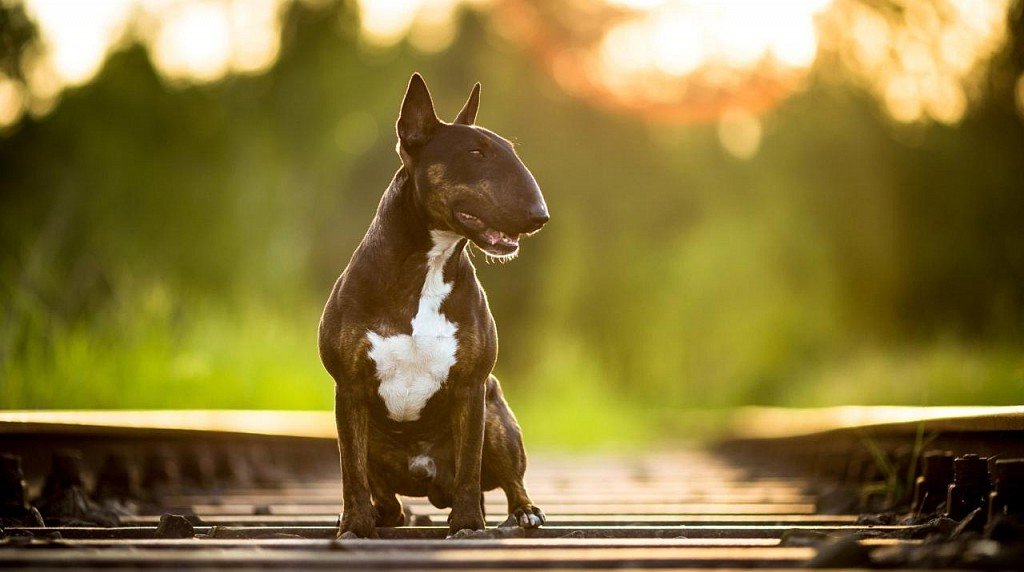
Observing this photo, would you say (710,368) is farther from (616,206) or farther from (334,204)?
(334,204)

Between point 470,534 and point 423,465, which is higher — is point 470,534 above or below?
below

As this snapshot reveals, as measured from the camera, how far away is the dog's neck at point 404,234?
4.01 m

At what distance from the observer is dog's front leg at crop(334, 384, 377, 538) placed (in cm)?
383

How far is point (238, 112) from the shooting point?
2266cm

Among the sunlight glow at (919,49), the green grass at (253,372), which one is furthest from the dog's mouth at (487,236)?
the sunlight glow at (919,49)

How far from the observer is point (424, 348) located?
3.98 metres

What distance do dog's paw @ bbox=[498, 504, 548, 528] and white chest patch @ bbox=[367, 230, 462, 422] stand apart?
509 millimetres

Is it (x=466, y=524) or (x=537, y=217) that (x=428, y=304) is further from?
(x=466, y=524)

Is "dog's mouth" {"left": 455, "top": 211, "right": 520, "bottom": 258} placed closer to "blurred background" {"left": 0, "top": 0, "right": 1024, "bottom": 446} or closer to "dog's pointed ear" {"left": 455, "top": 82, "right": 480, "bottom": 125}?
"dog's pointed ear" {"left": 455, "top": 82, "right": 480, "bottom": 125}

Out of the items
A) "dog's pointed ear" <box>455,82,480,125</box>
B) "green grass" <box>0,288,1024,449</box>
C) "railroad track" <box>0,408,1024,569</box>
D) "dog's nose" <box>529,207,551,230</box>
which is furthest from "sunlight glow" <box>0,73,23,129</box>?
"dog's nose" <box>529,207,551,230</box>

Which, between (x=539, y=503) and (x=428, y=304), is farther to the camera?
(x=539, y=503)

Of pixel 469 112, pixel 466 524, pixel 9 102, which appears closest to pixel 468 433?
pixel 466 524

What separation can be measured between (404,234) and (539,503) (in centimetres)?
183

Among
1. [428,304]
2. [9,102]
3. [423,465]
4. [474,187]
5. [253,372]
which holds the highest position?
Result: [9,102]
